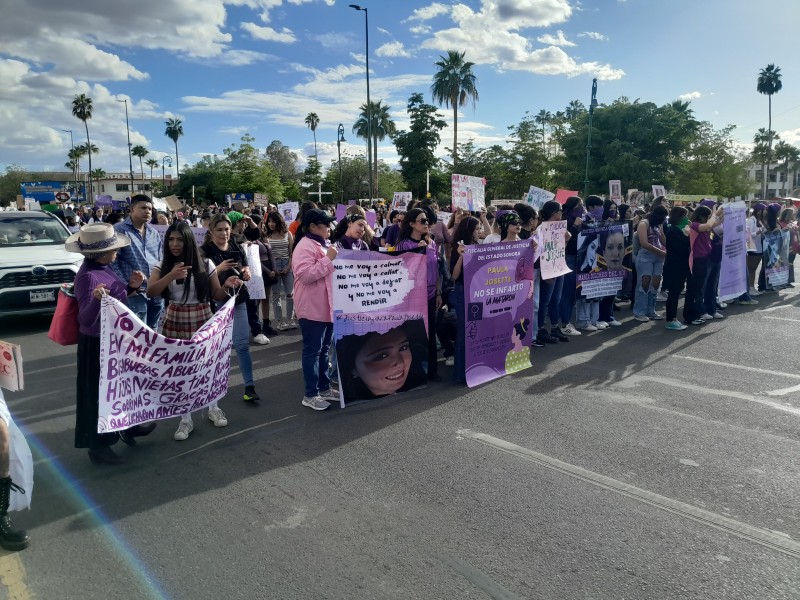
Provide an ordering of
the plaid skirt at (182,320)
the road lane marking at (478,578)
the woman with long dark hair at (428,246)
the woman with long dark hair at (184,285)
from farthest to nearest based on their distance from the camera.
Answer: the woman with long dark hair at (428,246) → the plaid skirt at (182,320) → the woman with long dark hair at (184,285) → the road lane marking at (478,578)

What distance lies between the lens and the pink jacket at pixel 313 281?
5.11m

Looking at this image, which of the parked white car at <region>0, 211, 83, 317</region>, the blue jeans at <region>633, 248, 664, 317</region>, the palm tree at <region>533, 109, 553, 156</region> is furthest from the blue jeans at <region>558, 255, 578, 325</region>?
the palm tree at <region>533, 109, 553, 156</region>

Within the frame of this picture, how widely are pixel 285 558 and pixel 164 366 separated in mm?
1950

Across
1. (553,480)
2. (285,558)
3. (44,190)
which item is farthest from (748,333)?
(44,190)

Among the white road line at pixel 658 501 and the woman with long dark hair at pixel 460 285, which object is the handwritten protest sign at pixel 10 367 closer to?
the white road line at pixel 658 501

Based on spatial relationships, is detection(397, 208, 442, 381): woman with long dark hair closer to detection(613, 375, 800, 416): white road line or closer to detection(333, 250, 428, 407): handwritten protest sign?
detection(333, 250, 428, 407): handwritten protest sign

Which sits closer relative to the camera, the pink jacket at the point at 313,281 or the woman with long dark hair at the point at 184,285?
the woman with long dark hair at the point at 184,285

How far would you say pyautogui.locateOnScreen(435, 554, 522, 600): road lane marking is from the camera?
9.00ft

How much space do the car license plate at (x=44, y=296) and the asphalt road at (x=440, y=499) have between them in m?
3.22

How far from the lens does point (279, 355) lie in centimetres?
762

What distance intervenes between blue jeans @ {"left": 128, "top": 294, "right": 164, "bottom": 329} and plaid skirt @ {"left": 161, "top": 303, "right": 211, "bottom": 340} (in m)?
1.24

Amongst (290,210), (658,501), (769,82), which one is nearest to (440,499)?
(658,501)

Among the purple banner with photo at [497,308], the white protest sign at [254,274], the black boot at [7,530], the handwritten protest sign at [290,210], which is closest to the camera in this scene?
the black boot at [7,530]

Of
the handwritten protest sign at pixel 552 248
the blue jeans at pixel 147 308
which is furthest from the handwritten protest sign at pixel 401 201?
the blue jeans at pixel 147 308
